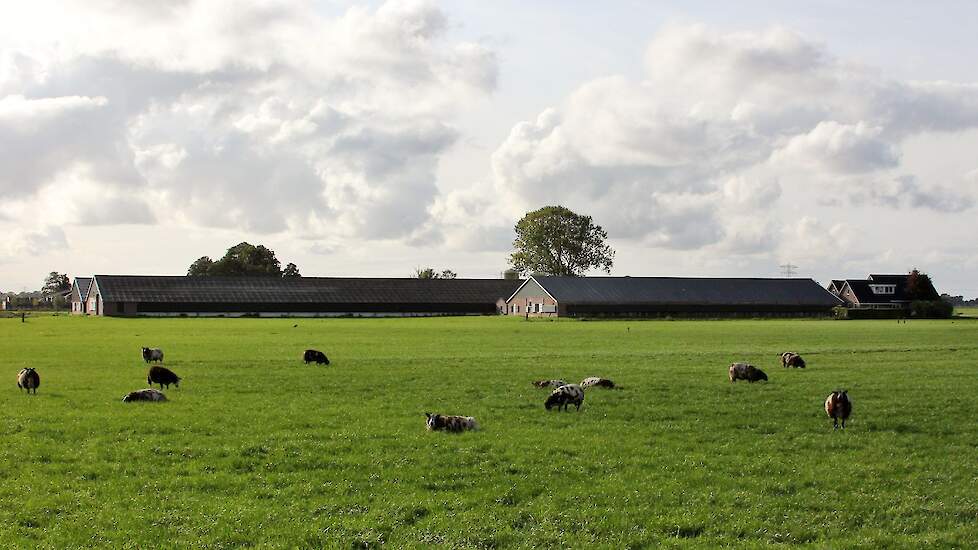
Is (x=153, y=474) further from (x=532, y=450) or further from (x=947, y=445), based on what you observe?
(x=947, y=445)

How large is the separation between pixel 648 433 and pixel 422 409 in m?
5.92

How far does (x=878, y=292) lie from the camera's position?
158 metres

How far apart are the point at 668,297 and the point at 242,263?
84.1 meters

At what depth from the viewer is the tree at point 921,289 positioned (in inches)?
5965

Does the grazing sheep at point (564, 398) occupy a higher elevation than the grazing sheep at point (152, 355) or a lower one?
higher

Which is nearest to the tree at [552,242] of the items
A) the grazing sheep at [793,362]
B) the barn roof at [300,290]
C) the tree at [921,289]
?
the barn roof at [300,290]

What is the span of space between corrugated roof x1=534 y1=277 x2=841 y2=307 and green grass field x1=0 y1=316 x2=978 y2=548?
332 feet

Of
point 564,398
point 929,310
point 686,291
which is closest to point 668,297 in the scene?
point 686,291

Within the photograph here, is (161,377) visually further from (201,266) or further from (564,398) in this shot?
(201,266)

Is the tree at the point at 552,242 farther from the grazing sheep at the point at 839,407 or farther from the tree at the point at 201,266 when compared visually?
the grazing sheep at the point at 839,407

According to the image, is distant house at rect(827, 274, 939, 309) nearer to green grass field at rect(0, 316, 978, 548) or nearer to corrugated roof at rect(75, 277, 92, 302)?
corrugated roof at rect(75, 277, 92, 302)

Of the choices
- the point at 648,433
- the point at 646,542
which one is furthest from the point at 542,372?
the point at 646,542

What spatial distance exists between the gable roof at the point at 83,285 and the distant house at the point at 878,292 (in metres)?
123

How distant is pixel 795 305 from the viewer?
14062cm
